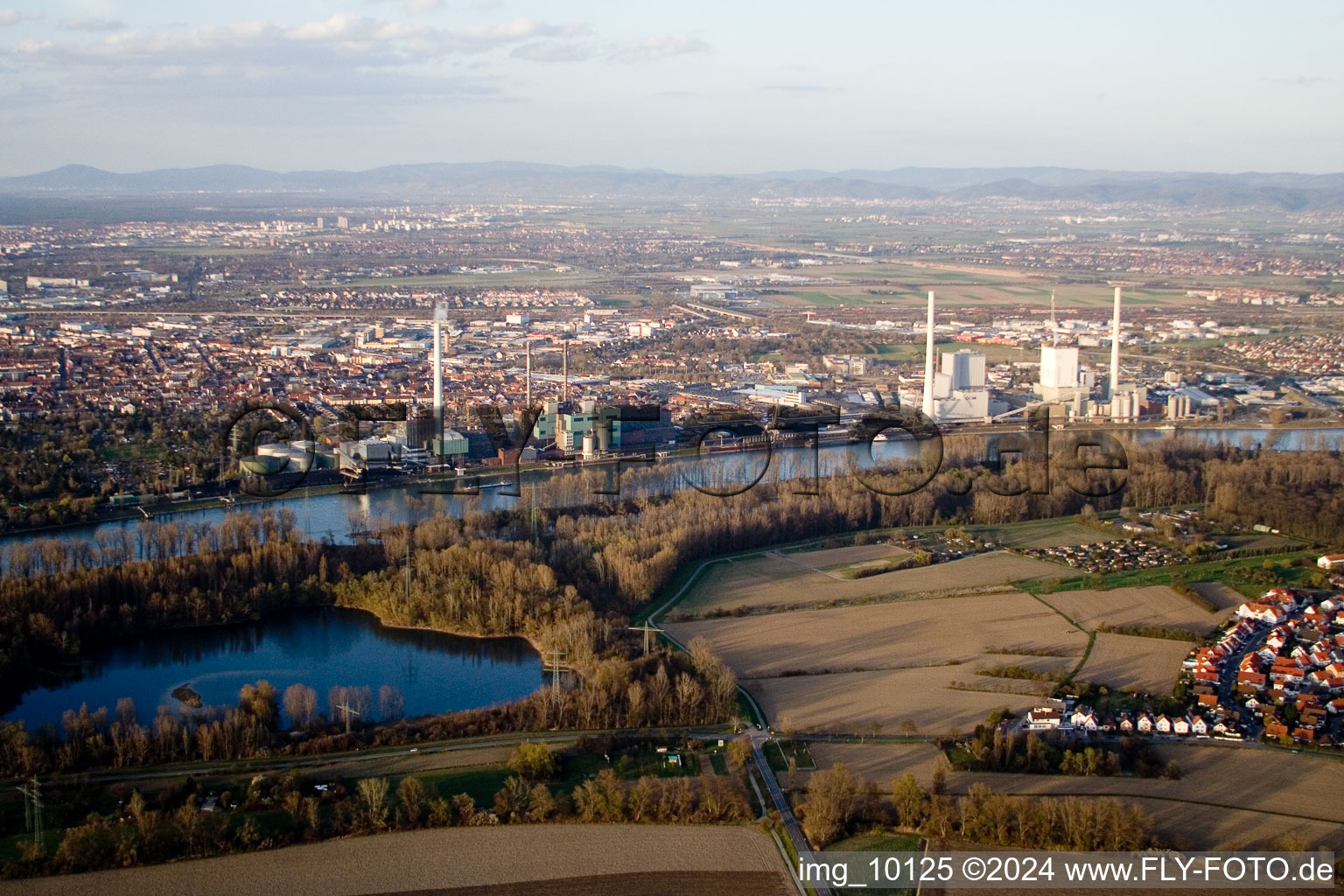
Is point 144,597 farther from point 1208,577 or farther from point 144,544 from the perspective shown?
point 1208,577

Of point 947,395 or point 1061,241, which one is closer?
point 947,395

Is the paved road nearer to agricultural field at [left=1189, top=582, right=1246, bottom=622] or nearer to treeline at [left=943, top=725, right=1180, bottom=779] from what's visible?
treeline at [left=943, top=725, right=1180, bottom=779]

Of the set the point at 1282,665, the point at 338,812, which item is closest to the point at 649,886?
the point at 338,812

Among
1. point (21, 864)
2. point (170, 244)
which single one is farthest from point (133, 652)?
point (170, 244)

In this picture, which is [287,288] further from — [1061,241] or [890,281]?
[1061,241]

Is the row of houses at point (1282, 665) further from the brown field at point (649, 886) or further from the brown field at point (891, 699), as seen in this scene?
the brown field at point (649, 886)

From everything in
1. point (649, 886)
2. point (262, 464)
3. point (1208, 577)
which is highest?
point (262, 464)
